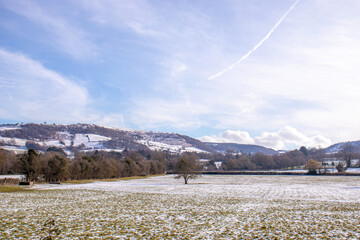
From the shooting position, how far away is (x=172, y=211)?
24.1 meters

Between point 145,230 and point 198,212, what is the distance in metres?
7.91

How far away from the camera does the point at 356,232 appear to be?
53.5 ft

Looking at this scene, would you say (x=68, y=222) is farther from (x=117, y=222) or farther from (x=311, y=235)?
(x=311, y=235)

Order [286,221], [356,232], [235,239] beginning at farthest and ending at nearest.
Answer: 1. [286,221]
2. [356,232]
3. [235,239]

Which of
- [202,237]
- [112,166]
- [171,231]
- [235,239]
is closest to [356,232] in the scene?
[235,239]

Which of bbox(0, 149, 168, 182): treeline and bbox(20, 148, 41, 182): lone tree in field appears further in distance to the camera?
bbox(0, 149, 168, 182): treeline

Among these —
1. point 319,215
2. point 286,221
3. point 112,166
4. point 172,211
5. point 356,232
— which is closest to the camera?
point 356,232

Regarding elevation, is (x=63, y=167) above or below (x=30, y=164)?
below

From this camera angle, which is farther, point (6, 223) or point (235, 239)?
point (6, 223)

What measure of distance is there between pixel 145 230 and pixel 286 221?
10.0 metres

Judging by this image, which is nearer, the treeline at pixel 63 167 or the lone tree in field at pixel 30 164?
the lone tree in field at pixel 30 164

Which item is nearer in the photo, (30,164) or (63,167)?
(30,164)

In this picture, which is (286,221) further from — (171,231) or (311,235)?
(171,231)

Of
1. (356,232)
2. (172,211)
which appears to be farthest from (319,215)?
(172,211)
